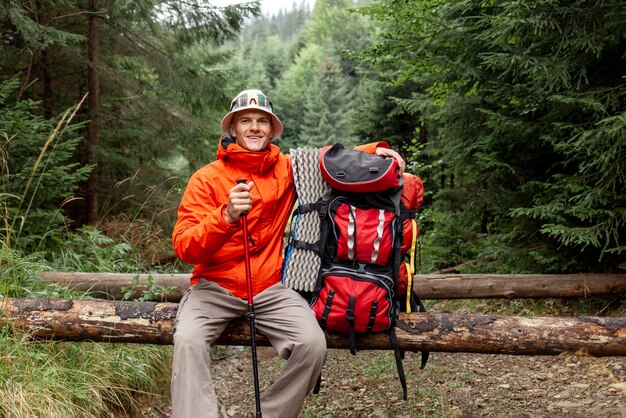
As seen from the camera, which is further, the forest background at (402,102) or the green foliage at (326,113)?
the green foliage at (326,113)

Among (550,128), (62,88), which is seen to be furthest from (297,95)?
(550,128)

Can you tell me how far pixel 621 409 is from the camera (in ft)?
13.7

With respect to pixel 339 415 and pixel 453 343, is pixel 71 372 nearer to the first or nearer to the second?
pixel 339 415

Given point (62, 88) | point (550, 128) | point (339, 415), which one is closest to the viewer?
point (339, 415)

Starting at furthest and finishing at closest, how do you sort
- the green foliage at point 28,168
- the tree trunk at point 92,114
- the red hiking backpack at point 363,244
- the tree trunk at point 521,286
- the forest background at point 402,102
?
the tree trunk at point 92,114 → the tree trunk at point 521,286 → the green foliage at point 28,168 → the forest background at point 402,102 → the red hiking backpack at point 363,244

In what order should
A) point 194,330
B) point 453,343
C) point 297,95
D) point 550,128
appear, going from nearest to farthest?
point 194,330
point 453,343
point 550,128
point 297,95

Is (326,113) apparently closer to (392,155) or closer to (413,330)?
(392,155)

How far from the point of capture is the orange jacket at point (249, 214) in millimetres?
3666

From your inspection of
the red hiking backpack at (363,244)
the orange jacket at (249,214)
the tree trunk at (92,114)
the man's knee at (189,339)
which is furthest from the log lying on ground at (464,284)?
the tree trunk at (92,114)

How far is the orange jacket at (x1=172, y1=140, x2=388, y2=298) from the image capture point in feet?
12.0

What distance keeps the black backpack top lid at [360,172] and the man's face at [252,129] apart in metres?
0.48

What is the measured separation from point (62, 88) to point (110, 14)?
6.39 feet

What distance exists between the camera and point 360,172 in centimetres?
369

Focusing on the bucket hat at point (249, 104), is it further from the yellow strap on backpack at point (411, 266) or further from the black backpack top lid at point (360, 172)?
the yellow strap on backpack at point (411, 266)
